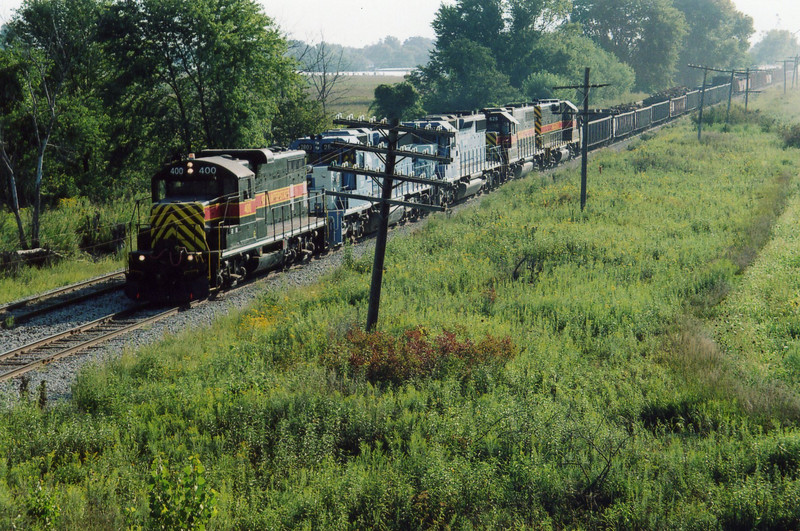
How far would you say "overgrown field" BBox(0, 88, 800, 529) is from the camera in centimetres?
797

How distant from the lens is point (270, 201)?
2069 cm

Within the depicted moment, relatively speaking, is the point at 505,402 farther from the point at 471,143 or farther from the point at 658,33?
the point at 658,33

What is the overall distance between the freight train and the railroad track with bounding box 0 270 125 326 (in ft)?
6.30

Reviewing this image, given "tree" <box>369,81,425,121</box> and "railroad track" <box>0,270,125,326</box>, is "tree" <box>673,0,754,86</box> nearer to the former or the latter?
"tree" <box>369,81,425,121</box>

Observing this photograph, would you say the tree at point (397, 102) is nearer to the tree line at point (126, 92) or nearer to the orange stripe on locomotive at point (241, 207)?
the tree line at point (126, 92)

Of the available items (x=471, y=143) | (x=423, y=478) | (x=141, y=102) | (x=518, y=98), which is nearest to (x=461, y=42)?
(x=518, y=98)

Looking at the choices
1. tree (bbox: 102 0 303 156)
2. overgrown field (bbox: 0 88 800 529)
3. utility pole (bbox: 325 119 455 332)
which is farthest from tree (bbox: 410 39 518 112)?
utility pole (bbox: 325 119 455 332)

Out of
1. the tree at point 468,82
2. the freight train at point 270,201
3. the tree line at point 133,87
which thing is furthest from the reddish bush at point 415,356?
the tree at point 468,82

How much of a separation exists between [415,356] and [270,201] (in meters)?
9.95

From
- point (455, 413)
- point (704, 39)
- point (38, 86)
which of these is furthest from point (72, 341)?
point (704, 39)

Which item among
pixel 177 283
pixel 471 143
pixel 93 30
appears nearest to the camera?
pixel 177 283

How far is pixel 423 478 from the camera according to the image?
27.5 feet

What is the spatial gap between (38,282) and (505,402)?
15.3 metres

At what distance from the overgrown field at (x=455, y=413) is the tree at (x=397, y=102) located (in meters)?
39.5
